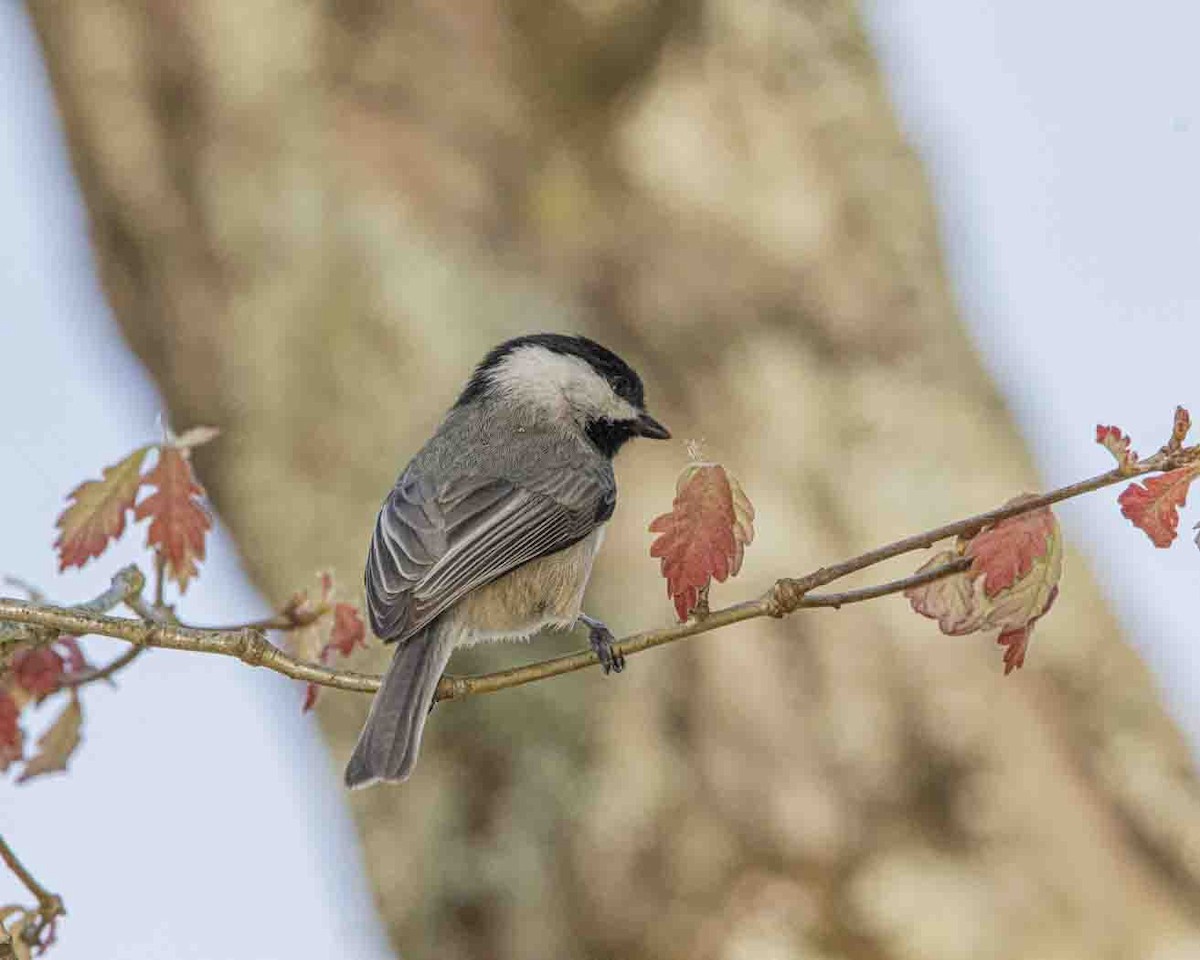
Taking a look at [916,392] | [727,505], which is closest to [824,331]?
[916,392]

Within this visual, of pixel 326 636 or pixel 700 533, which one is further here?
pixel 326 636

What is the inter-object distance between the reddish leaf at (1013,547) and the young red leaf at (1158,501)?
84mm

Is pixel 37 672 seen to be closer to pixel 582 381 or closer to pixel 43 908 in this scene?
pixel 43 908

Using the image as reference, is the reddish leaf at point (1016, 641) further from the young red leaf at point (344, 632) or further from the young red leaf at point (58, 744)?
the young red leaf at point (58, 744)

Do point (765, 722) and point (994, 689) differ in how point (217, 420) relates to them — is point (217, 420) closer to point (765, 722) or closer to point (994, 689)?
point (765, 722)

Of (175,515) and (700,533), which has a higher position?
(175,515)

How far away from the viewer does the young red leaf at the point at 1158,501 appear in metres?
1.41

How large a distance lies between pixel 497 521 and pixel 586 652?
2.19 ft

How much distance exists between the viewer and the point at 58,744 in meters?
1.71

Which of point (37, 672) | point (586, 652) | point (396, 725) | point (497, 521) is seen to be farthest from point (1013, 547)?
point (37, 672)

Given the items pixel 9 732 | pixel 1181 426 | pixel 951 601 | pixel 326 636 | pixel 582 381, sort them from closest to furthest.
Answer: pixel 1181 426
pixel 951 601
pixel 9 732
pixel 326 636
pixel 582 381

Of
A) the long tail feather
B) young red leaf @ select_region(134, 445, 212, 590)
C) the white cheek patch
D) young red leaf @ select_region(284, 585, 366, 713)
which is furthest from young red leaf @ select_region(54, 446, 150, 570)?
the white cheek patch

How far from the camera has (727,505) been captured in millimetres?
1530

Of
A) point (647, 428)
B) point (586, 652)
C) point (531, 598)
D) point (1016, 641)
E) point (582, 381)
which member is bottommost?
point (1016, 641)
